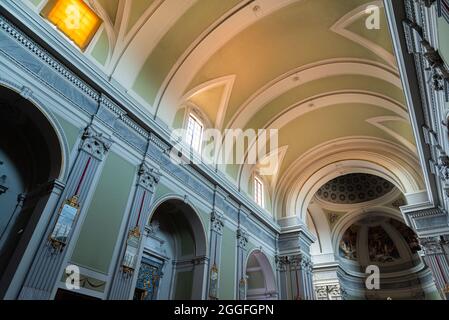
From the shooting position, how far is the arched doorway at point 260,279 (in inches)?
500

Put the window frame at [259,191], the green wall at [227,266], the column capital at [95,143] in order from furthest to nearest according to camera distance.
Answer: the window frame at [259,191]
the green wall at [227,266]
the column capital at [95,143]

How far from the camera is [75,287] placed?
18.2 feet

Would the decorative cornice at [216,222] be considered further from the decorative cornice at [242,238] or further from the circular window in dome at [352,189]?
the circular window in dome at [352,189]

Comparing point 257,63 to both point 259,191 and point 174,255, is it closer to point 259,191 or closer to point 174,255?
point 259,191

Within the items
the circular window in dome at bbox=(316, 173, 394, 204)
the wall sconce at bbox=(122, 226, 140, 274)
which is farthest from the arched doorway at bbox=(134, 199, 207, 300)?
the circular window in dome at bbox=(316, 173, 394, 204)

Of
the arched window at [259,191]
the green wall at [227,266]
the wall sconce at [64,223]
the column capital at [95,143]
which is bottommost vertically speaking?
the wall sconce at [64,223]

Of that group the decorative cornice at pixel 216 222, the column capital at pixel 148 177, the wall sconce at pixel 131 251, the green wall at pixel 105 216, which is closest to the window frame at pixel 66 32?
the green wall at pixel 105 216

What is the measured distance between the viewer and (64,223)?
5562 mm

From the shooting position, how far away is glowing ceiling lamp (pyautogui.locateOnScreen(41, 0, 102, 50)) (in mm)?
6641

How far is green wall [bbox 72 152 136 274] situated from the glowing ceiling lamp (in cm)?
277

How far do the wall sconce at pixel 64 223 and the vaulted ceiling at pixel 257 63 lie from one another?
3.34 m

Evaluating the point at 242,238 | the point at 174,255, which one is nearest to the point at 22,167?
the point at 174,255
